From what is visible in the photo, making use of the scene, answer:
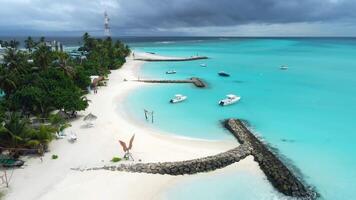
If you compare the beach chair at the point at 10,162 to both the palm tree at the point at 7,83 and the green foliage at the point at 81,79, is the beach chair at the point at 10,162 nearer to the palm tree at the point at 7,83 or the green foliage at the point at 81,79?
the palm tree at the point at 7,83

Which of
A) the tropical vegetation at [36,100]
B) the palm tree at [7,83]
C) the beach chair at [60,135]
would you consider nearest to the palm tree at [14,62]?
the tropical vegetation at [36,100]

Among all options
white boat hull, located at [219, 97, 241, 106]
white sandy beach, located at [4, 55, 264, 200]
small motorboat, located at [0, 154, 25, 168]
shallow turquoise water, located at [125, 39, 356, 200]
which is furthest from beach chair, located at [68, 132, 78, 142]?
white boat hull, located at [219, 97, 241, 106]

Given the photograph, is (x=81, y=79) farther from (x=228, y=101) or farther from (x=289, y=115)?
(x=289, y=115)

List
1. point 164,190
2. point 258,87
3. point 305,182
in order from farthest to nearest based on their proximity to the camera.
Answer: point 258,87 → point 305,182 → point 164,190

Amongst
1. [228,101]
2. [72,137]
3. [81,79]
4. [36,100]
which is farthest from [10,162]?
[228,101]

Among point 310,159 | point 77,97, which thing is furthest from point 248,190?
point 77,97

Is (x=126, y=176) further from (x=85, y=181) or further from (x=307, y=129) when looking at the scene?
(x=307, y=129)
